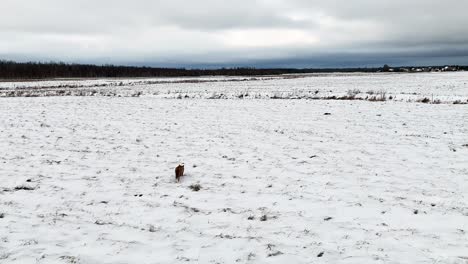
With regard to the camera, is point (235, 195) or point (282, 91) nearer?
point (235, 195)

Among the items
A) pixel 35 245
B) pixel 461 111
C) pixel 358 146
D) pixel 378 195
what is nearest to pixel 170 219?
pixel 35 245

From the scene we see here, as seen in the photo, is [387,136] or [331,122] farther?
[331,122]

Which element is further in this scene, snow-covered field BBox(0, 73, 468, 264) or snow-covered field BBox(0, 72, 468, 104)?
snow-covered field BBox(0, 72, 468, 104)

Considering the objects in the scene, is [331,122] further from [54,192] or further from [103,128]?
[54,192]

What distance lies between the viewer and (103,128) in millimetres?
15250

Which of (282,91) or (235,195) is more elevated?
(282,91)

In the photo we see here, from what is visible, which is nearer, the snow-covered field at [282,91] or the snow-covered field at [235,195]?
the snow-covered field at [235,195]

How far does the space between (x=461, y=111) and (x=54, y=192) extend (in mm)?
20379

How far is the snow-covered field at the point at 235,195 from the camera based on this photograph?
16.9ft

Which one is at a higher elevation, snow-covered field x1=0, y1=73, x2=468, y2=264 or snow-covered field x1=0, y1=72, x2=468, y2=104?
snow-covered field x1=0, y1=72, x2=468, y2=104

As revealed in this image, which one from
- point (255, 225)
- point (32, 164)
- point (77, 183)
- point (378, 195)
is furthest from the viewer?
point (32, 164)

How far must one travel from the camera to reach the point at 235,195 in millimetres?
7434

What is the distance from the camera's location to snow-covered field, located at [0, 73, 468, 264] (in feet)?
16.9

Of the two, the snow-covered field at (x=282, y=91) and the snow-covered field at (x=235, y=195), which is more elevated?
the snow-covered field at (x=282, y=91)
